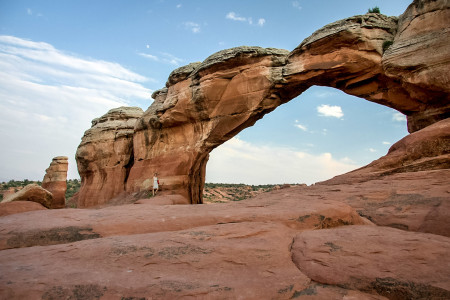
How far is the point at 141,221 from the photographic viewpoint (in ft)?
18.6

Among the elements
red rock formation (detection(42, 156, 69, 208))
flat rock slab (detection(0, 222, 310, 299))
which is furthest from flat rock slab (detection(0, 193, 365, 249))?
red rock formation (detection(42, 156, 69, 208))

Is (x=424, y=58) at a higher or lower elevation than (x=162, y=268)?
higher

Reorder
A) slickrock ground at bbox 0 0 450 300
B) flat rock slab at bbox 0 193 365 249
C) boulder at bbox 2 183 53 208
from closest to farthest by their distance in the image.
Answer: slickrock ground at bbox 0 0 450 300
flat rock slab at bbox 0 193 365 249
boulder at bbox 2 183 53 208

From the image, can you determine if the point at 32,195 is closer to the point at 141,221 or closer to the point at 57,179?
the point at 141,221

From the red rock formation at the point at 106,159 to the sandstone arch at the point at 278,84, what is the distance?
26 centimetres

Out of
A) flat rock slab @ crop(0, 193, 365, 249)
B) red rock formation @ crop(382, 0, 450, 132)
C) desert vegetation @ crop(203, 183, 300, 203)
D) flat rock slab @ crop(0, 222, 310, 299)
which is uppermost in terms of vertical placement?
red rock formation @ crop(382, 0, 450, 132)

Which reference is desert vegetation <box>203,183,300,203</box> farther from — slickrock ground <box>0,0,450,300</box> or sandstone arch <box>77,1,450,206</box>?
slickrock ground <box>0,0,450,300</box>

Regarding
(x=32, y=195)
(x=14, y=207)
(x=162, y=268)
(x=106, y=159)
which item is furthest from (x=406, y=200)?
(x=106, y=159)

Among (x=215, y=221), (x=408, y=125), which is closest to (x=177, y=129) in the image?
(x=408, y=125)

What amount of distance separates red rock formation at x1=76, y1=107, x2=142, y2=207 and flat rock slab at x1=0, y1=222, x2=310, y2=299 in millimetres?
20371

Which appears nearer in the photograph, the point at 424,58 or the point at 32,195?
the point at 424,58

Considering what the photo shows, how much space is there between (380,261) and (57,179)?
33848 millimetres

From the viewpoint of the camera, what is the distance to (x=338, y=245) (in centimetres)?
386

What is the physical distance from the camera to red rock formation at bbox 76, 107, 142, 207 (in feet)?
77.6
